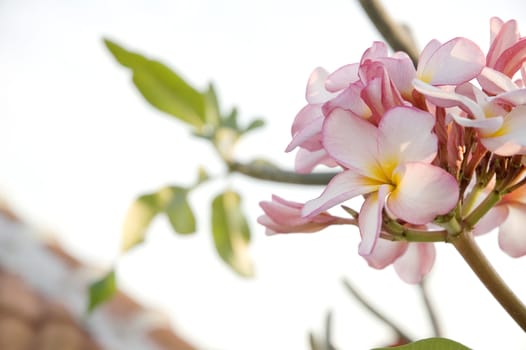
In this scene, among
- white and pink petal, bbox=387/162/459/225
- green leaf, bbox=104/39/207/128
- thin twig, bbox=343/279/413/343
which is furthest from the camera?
green leaf, bbox=104/39/207/128

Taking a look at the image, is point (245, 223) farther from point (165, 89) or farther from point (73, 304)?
point (73, 304)

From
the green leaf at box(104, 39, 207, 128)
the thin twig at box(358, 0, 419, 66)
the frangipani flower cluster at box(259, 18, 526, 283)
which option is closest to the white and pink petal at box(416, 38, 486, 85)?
the frangipani flower cluster at box(259, 18, 526, 283)

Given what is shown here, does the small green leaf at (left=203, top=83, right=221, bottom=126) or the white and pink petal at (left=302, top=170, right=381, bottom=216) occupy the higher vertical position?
the white and pink petal at (left=302, top=170, right=381, bottom=216)

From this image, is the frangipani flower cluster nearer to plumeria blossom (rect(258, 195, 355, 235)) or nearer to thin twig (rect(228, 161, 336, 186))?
plumeria blossom (rect(258, 195, 355, 235))

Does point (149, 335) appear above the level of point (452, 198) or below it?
below

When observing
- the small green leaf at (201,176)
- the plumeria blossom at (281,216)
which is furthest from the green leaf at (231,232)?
the plumeria blossom at (281,216)

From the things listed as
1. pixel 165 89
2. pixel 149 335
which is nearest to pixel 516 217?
A: pixel 165 89

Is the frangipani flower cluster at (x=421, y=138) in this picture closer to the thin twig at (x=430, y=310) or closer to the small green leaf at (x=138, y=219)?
the thin twig at (x=430, y=310)
